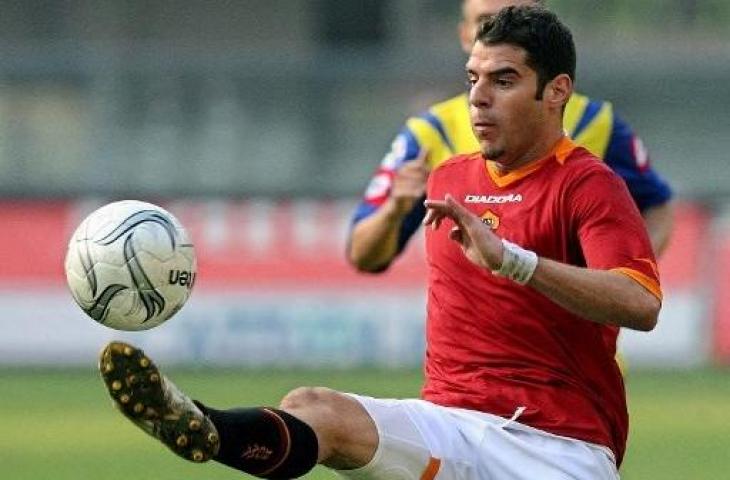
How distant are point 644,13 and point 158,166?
516 cm

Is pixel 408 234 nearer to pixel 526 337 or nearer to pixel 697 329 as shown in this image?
pixel 526 337

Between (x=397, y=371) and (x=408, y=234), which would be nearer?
(x=408, y=234)

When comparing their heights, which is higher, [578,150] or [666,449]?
[578,150]

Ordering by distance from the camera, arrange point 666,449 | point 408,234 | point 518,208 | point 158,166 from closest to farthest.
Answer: point 518,208 → point 408,234 → point 666,449 → point 158,166

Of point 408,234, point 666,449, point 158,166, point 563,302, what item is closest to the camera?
point 563,302

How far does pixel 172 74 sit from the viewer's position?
20.2 metres

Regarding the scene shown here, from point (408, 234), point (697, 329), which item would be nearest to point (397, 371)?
point (697, 329)

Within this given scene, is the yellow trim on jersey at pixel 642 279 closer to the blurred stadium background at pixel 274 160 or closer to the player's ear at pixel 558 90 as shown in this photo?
the player's ear at pixel 558 90

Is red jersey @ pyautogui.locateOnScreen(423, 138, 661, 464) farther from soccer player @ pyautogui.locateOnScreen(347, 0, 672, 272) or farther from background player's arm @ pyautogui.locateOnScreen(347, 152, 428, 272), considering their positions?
soccer player @ pyautogui.locateOnScreen(347, 0, 672, 272)

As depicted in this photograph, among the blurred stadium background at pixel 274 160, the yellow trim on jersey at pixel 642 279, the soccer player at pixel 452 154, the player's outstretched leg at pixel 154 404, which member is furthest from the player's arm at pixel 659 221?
the blurred stadium background at pixel 274 160

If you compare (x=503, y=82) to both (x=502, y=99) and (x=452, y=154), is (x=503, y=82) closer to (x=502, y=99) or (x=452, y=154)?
(x=502, y=99)

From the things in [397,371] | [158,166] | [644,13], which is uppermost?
[644,13]

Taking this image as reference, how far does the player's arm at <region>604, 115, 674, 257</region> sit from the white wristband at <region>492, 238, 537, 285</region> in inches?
83.6

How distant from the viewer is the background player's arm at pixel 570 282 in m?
5.60
